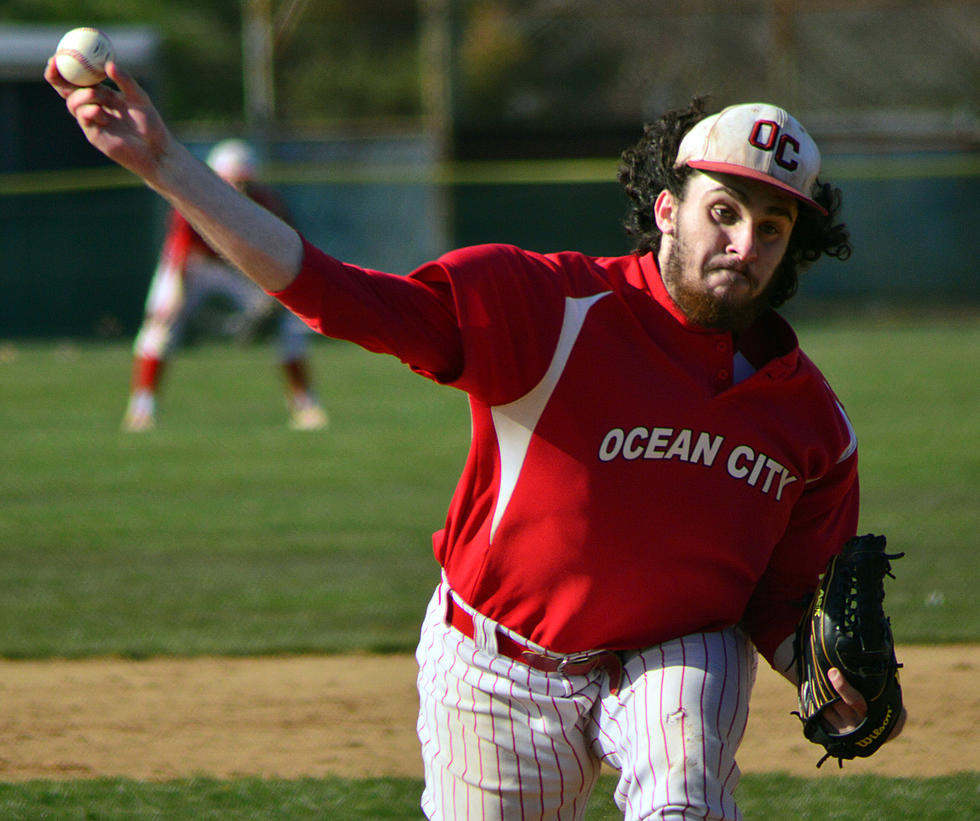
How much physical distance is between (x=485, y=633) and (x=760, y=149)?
1028mm

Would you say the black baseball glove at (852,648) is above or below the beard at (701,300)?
below

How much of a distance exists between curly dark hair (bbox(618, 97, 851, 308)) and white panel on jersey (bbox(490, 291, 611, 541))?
0.37m

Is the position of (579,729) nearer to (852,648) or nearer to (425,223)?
(852,648)

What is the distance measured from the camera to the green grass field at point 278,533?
3.89 metres

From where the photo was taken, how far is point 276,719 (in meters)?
4.62

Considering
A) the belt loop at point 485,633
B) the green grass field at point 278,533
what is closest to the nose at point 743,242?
the belt loop at point 485,633

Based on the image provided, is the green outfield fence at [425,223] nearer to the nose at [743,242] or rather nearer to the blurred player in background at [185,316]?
the blurred player in background at [185,316]

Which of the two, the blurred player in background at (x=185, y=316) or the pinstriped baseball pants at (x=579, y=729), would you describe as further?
the blurred player in background at (x=185, y=316)

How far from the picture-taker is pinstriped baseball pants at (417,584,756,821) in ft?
8.12

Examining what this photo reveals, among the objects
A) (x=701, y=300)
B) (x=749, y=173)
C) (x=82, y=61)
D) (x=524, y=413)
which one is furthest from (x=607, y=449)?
(x=82, y=61)

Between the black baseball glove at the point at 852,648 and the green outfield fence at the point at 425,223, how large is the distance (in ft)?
52.3

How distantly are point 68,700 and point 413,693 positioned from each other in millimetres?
1185

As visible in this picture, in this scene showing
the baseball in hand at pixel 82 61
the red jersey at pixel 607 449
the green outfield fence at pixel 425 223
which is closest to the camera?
the baseball in hand at pixel 82 61

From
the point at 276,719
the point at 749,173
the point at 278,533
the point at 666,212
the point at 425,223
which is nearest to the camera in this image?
the point at 749,173
